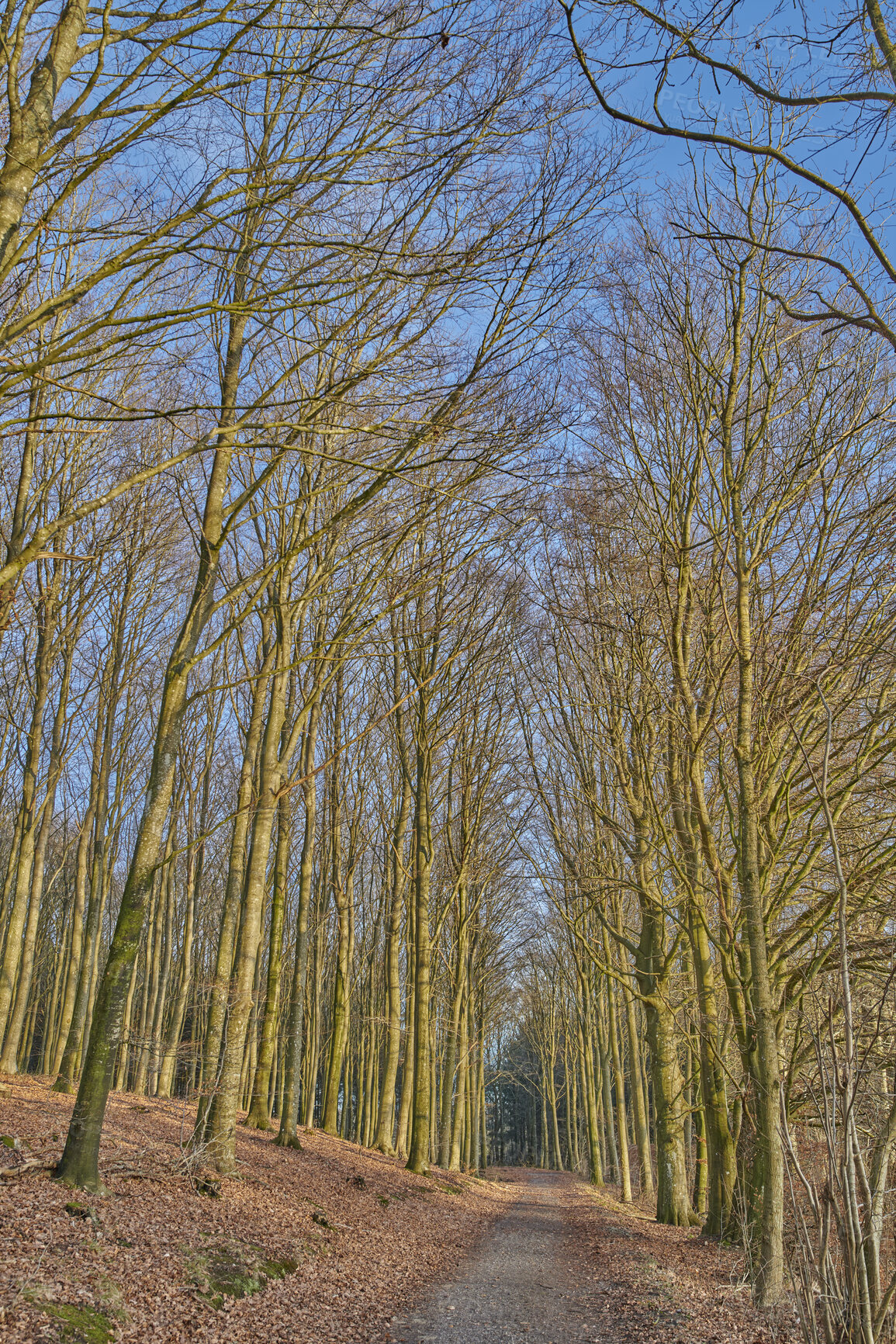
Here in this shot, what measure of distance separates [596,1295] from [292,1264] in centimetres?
289

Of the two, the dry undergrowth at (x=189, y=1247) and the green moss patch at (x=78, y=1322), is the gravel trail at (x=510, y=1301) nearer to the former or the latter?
the dry undergrowth at (x=189, y=1247)

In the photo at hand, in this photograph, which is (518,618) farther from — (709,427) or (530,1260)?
(530,1260)

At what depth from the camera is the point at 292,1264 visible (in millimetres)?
6516

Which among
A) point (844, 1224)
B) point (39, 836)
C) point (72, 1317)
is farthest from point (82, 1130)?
point (39, 836)

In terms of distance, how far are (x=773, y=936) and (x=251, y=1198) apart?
6.03m

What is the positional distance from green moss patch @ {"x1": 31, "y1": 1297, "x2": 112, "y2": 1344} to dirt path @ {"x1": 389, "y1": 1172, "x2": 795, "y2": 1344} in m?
2.42

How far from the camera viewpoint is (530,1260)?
9.25 metres

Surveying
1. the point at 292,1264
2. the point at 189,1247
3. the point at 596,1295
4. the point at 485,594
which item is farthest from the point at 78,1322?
the point at 485,594

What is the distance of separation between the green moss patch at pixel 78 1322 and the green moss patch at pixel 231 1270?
45.1 inches

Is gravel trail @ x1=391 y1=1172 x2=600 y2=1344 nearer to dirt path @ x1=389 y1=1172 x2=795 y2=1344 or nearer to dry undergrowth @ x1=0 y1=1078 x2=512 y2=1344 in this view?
dirt path @ x1=389 y1=1172 x2=795 y2=1344

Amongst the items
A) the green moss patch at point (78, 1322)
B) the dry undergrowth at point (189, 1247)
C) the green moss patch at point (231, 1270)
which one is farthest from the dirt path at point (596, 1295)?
the green moss patch at point (78, 1322)

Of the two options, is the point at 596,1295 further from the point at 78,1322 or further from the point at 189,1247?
the point at 78,1322

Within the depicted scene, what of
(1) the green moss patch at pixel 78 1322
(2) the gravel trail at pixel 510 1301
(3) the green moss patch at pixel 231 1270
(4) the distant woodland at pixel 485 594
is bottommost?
(2) the gravel trail at pixel 510 1301

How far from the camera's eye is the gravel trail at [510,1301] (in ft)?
19.2
